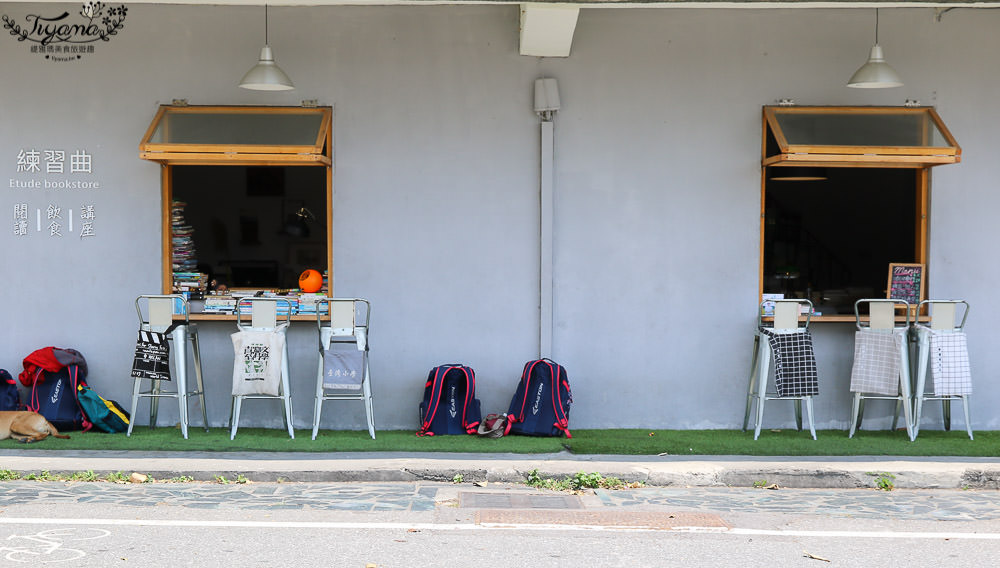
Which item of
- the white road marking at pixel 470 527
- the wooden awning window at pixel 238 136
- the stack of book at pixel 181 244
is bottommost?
the white road marking at pixel 470 527

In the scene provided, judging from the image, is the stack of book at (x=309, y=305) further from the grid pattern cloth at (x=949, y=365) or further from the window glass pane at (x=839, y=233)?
the grid pattern cloth at (x=949, y=365)

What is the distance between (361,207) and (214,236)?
1655 mm

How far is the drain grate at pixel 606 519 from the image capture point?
6.33m

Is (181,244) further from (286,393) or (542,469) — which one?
(542,469)

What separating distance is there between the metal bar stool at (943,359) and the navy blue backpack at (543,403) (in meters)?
3.29

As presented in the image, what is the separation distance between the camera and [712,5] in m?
8.20

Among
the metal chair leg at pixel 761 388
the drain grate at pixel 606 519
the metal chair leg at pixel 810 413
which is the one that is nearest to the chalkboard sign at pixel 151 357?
the drain grate at pixel 606 519

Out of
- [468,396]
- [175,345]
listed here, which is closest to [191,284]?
[175,345]

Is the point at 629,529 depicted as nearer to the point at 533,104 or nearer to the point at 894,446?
the point at 894,446

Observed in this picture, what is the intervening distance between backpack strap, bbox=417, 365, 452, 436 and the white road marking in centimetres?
277

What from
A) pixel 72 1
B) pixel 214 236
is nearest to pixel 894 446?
pixel 214 236

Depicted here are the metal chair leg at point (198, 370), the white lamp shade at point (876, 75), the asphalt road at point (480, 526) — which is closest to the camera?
the asphalt road at point (480, 526)

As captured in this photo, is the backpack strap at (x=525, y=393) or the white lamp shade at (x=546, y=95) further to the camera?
the white lamp shade at (x=546, y=95)

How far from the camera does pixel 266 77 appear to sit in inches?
336
